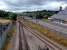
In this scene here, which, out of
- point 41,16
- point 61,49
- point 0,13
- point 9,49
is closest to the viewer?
point 61,49

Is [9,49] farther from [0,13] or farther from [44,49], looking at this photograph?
[0,13]

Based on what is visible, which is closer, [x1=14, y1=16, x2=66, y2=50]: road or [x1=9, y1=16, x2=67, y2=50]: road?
[x1=9, y1=16, x2=67, y2=50]: road

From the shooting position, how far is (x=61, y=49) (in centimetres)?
1619

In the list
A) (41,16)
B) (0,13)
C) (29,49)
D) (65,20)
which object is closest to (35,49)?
(29,49)

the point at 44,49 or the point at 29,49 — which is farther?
the point at 29,49

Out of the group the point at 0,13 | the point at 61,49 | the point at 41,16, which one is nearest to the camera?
the point at 61,49

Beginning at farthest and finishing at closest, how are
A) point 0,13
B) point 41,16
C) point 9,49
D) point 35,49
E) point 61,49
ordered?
point 0,13 → point 41,16 → point 9,49 → point 35,49 → point 61,49

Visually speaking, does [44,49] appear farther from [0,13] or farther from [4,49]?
[0,13]

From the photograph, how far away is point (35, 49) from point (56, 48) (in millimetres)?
2429

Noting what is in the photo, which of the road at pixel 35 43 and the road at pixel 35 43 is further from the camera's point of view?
the road at pixel 35 43

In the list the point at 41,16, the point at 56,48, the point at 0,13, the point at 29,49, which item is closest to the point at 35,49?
the point at 29,49

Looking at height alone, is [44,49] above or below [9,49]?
above

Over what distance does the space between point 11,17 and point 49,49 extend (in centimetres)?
11326

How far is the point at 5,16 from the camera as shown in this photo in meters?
144
